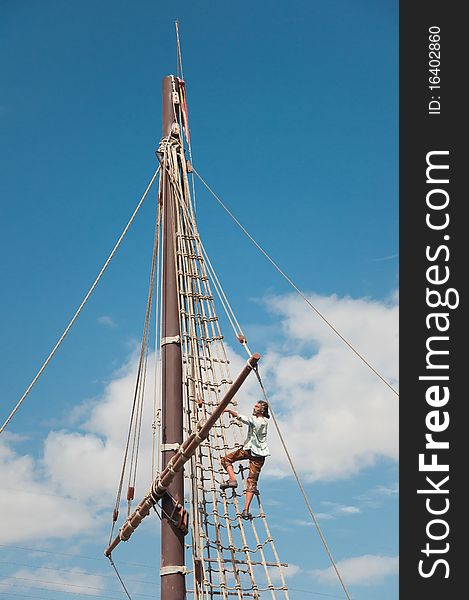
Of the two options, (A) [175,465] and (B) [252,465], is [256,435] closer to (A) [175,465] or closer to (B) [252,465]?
(B) [252,465]

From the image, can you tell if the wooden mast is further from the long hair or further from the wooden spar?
the long hair

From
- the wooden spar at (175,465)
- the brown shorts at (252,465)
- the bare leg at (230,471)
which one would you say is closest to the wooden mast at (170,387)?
the wooden spar at (175,465)

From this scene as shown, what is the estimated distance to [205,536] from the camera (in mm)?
11281

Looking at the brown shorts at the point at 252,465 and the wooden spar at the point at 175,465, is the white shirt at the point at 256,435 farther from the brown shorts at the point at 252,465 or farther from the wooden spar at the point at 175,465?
the wooden spar at the point at 175,465

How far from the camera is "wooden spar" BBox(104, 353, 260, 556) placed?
30.9 feet

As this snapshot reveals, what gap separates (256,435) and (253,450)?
0.77 feet

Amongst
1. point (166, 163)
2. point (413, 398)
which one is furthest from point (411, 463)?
point (166, 163)

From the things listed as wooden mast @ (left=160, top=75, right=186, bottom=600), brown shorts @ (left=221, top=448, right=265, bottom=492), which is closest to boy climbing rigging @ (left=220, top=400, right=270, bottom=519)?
brown shorts @ (left=221, top=448, right=265, bottom=492)

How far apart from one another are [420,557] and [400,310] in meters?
2.93

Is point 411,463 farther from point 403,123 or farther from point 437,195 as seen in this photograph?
point 403,123

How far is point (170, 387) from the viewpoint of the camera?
38.8 feet

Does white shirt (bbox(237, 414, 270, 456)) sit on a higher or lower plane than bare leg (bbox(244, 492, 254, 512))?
higher

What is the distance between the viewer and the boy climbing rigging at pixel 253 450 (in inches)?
448

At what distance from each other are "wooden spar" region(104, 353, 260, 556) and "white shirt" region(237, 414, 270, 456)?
1057mm
